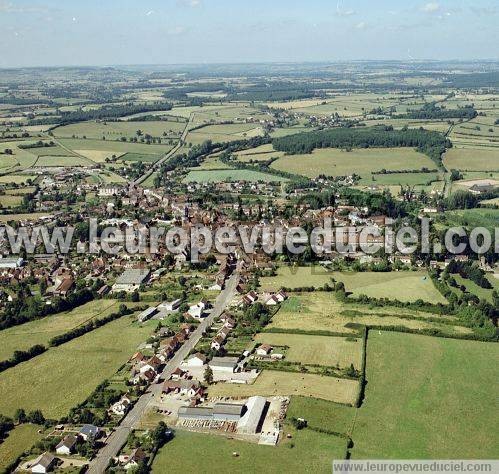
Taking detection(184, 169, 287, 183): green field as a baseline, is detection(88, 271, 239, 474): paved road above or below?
below

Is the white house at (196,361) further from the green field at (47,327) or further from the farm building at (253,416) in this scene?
the green field at (47,327)

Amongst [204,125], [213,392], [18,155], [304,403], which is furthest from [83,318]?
[204,125]

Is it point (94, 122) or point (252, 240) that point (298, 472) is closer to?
point (252, 240)

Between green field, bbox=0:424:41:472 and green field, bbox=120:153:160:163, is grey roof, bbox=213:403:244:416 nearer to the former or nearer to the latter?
green field, bbox=0:424:41:472

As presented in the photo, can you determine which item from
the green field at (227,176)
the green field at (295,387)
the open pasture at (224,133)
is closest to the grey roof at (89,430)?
the green field at (295,387)

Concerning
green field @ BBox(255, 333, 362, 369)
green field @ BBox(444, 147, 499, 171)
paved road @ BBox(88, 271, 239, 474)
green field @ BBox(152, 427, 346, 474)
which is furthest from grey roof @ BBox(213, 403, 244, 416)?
green field @ BBox(444, 147, 499, 171)

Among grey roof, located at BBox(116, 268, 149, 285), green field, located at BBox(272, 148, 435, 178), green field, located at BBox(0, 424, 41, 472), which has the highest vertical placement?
green field, located at BBox(272, 148, 435, 178)
